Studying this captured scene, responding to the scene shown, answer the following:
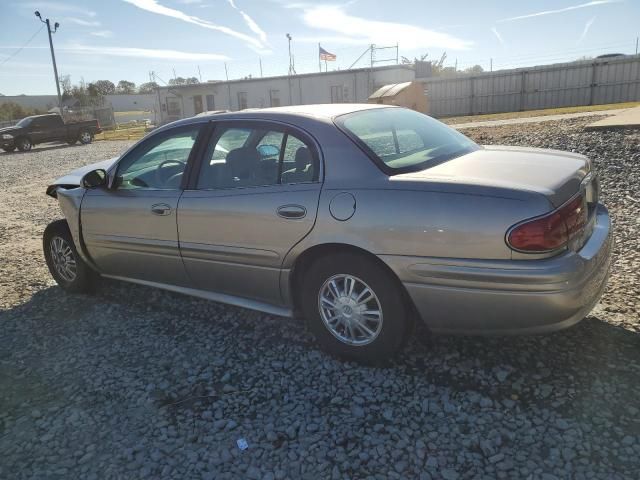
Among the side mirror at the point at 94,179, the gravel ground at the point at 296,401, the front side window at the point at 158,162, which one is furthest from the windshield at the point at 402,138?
the side mirror at the point at 94,179

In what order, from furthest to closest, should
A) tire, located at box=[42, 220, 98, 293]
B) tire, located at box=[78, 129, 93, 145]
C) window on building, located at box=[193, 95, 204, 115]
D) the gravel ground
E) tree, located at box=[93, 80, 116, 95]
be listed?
tree, located at box=[93, 80, 116, 95]
window on building, located at box=[193, 95, 204, 115]
tire, located at box=[78, 129, 93, 145]
tire, located at box=[42, 220, 98, 293]
the gravel ground

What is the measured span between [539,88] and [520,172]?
31009 millimetres

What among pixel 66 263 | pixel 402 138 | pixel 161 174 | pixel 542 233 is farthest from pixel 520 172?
pixel 66 263

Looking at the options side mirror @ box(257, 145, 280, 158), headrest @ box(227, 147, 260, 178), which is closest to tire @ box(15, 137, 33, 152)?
headrest @ box(227, 147, 260, 178)

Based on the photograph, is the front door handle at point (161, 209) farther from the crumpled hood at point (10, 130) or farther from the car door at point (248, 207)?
the crumpled hood at point (10, 130)

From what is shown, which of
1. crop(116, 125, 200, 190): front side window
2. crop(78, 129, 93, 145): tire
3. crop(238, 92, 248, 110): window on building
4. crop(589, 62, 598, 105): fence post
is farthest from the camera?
crop(238, 92, 248, 110): window on building

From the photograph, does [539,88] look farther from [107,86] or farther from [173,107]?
[107,86]

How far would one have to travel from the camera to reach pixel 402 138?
346 centimetres

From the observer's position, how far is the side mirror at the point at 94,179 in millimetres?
4121

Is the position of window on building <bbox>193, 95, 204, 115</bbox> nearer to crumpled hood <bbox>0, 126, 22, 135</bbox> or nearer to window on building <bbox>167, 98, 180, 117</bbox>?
window on building <bbox>167, 98, 180, 117</bbox>

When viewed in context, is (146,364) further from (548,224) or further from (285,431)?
(548,224)

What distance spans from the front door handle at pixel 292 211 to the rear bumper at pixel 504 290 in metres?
0.59

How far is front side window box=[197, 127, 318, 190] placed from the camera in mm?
3207

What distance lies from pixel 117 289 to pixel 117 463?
2.63 meters
